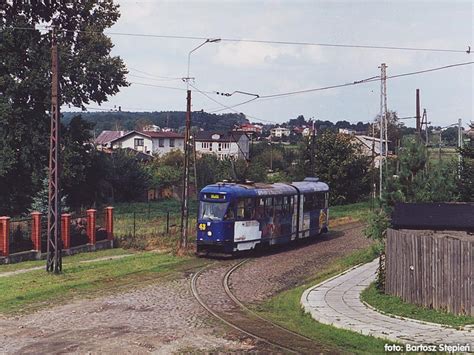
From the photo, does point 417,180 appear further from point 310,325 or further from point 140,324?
point 140,324

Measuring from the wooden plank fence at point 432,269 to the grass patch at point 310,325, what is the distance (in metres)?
2.56

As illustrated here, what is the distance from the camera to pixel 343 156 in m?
59.5

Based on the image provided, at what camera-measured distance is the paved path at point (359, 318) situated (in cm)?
1355

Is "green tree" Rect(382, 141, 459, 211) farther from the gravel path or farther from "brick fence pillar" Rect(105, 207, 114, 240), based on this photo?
"brick fence pillar" Rect(105, 207, 114, 240)

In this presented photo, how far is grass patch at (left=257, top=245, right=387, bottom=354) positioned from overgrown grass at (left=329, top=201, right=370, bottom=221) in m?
24.5

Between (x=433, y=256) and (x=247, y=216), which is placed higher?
(x=247, y=216)

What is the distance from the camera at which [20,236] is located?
28.0 m

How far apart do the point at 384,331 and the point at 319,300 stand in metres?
4.12

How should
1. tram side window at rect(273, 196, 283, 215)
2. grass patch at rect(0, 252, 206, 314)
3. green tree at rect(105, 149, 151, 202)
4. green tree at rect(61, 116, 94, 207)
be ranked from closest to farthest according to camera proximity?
1. grass patch at rect(0, 252, 206, 314)
2. tram side window at rect(273, 196, 283, 215)
3. green tree at rect(61, 116, 94, 207)
4. green tree at rect(105, 149, 151, 202)

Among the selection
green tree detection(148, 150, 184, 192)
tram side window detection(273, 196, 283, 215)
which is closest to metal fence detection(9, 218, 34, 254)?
tram side window detection(273, 196, 283, 215)

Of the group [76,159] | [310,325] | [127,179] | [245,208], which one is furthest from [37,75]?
[310,325]

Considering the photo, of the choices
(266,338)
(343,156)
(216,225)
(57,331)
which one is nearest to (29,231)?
(216,225)

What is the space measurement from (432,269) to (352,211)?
3642cm

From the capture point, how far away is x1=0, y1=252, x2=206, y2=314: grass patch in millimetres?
18922
